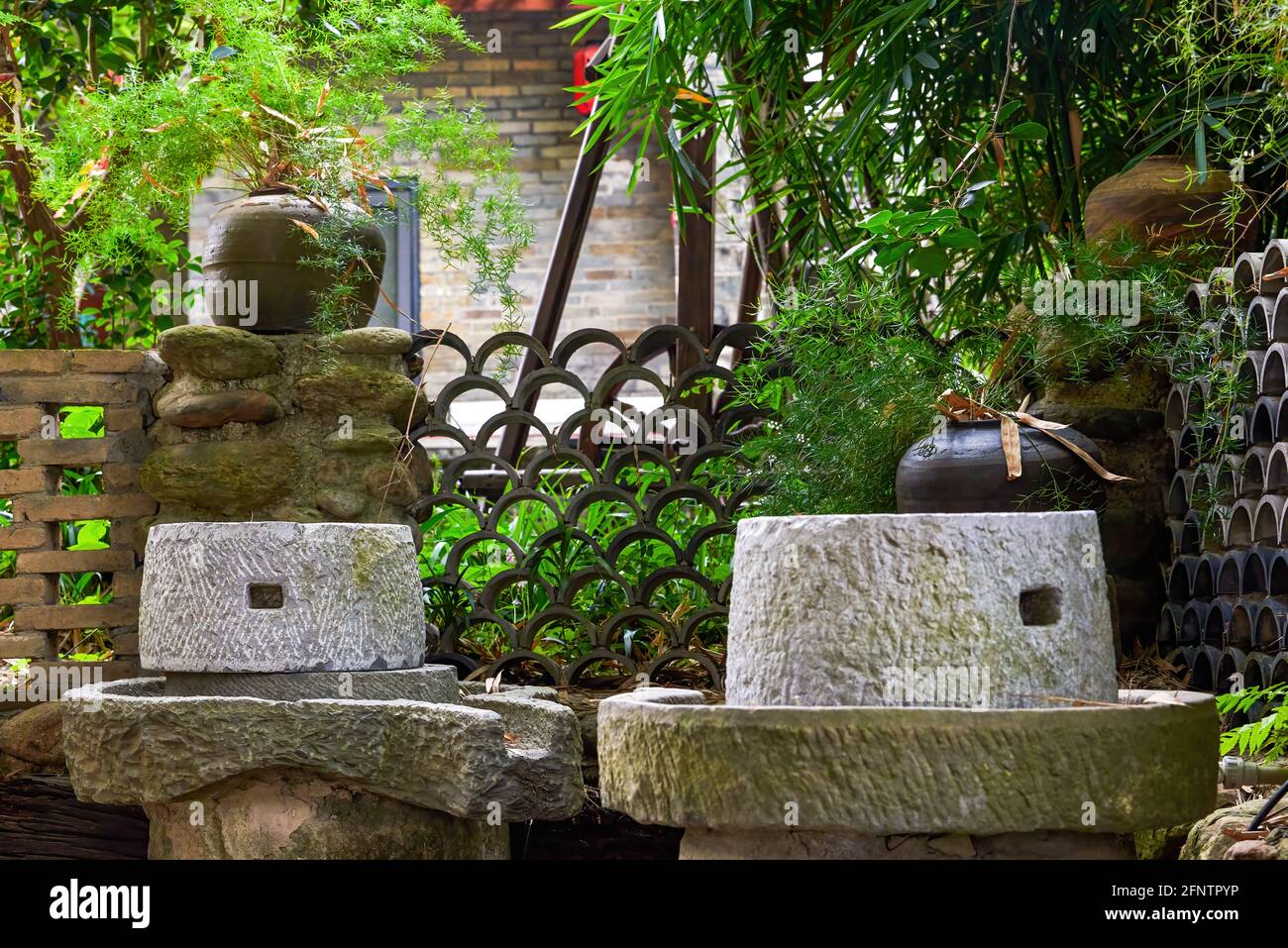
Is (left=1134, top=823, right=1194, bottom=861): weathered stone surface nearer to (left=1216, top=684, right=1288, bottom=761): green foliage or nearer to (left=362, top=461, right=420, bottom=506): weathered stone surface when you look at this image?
(left=1216, top=684, right=1288, bottom=761): green foliage

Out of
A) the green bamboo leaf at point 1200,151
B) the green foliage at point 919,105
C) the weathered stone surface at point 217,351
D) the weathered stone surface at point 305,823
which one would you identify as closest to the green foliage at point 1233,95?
the green bamboo leaf at point 1200,151

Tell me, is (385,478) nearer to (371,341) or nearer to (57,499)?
(371,341)

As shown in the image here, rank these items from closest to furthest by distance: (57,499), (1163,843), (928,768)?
(928,768) < (1163,843) < (57,499)

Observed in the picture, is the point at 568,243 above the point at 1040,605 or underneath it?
above

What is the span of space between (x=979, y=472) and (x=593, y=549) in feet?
5.17

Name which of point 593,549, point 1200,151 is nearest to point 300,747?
point 593,549

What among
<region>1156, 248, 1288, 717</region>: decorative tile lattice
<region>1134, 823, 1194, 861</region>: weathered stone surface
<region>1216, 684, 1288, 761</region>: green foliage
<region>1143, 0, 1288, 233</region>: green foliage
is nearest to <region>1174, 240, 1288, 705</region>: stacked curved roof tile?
<region>1156, 248, 1288, 717</region>: decorative tile lattice

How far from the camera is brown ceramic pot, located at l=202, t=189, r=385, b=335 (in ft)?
12.8

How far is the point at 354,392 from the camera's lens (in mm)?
3918

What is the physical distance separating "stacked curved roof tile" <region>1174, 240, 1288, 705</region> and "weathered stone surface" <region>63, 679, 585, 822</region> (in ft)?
5.45

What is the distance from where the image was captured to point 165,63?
17.0 ft

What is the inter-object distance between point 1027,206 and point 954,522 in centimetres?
236
